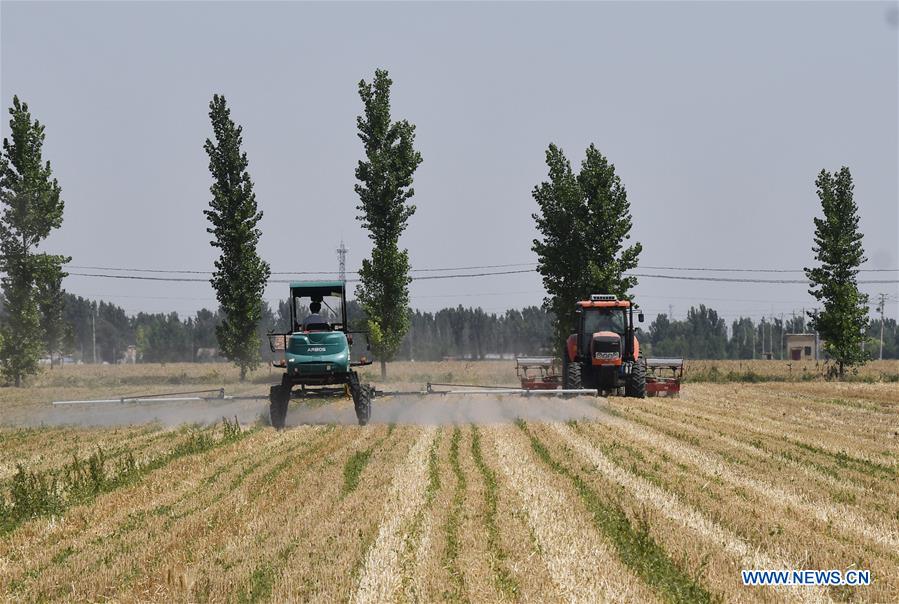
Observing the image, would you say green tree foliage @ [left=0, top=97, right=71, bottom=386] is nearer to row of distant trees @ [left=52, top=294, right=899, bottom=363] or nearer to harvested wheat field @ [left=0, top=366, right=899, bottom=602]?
harvested wheat field @ [left=0, top=366, right=899, bottom=602]

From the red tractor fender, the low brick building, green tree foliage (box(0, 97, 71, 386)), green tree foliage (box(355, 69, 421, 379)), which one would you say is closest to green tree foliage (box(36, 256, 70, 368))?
green tree foliage (box(0, 97, 71, 386))

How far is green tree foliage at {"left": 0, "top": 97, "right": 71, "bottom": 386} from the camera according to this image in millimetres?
49406

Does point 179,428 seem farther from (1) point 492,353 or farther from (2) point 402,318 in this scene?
(1) point 492,353

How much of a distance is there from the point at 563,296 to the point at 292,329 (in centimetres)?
2657

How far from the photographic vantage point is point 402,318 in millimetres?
51062

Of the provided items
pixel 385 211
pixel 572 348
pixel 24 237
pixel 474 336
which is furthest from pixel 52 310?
pixel 474 336

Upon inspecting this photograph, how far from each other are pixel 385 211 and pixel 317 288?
95.1ft

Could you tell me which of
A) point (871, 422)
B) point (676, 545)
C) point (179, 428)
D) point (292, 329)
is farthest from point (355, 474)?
point (871, 422)

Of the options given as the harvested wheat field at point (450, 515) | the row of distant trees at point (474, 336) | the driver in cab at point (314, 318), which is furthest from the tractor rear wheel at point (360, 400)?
the row of distant trees at point (474, 336)

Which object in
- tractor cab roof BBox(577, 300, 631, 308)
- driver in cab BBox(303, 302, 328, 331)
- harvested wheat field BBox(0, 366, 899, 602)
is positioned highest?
tractor cab roof BBox(577, 300, 631, 308)

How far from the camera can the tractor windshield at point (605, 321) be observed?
30458 millimetres

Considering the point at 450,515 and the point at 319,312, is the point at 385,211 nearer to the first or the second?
the point at 319,312

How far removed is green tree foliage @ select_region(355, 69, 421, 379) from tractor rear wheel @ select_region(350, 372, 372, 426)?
1081 inches

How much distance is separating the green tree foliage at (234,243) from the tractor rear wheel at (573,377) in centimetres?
2739
